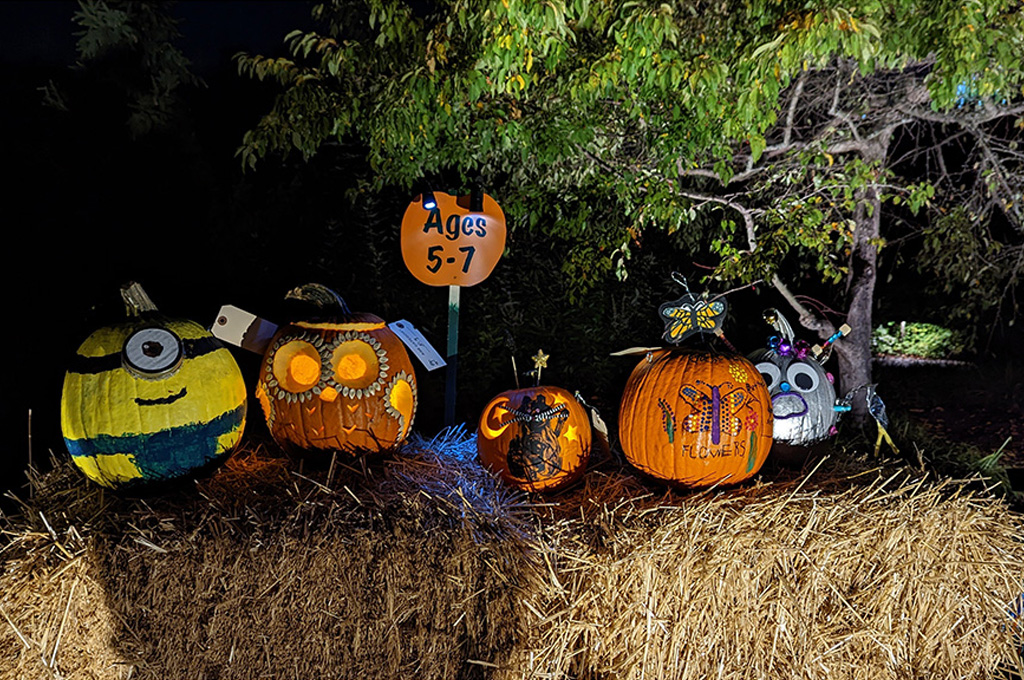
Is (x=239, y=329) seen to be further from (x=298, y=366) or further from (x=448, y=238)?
(x=448, y=238)

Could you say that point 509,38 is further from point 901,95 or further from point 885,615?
point 901,95

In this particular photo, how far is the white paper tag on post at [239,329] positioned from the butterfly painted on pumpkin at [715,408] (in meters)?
1.87

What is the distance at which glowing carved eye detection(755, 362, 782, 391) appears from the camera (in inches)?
121

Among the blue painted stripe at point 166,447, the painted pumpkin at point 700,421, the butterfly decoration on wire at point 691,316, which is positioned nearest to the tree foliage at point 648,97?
the butterfly decoration on wire at point 691,316

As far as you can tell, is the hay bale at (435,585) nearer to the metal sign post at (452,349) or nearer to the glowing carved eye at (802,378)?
the glowing carved eye at (802,378)

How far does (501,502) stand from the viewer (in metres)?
2.54

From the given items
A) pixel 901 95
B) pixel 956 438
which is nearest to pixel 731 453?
pixel 901 95

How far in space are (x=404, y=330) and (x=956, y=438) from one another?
19.0 ft

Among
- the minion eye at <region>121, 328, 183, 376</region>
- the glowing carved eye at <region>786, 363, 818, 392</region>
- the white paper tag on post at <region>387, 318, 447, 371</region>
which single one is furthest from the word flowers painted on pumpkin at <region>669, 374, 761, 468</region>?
the minion eye at <region>121, 328, 183, 376</region>

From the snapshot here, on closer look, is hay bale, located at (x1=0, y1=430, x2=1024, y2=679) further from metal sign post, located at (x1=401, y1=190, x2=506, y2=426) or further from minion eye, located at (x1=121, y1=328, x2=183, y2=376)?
metal sign post, located at (x1=401, y1=190, x2=506, y2=426)

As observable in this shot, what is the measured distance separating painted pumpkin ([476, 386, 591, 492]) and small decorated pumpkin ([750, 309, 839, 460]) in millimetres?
912

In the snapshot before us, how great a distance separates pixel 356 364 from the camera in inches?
109

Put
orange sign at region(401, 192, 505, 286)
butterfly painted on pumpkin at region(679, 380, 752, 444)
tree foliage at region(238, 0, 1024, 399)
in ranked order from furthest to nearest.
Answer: orange sign at region(401, 192, 505, 286), butterfly painted on pumpkin at region(679, 380, 752, 444), tree foliage at region(238, 0, 1024, 399)

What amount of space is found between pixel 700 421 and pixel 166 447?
2.06m
